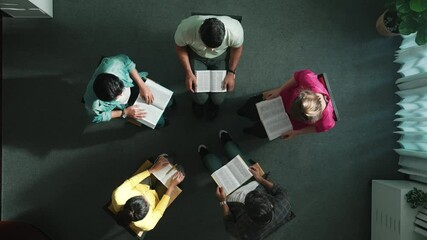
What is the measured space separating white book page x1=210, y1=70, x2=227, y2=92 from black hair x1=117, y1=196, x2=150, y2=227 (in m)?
1.00

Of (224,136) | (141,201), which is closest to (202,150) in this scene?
(224,136)

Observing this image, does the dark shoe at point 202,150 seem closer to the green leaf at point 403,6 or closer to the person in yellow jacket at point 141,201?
the person in yellow jacket at point 141,201

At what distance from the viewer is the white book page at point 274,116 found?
252 centimetres

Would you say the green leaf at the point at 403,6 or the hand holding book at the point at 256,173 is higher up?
the green leaf at the point at 403,6

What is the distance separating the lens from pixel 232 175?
2.62m

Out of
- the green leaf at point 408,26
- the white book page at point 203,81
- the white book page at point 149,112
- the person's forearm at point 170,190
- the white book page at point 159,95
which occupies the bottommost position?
the person's forearm at point 170,190

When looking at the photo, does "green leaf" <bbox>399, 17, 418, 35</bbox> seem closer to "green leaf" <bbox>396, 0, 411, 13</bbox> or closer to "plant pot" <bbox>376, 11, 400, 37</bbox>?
"green leaf" <bbox>396, 0, 411, 13</bbox>

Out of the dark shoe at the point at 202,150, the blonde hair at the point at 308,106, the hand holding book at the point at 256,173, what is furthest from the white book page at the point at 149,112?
the blonde hair at the point at 308,106

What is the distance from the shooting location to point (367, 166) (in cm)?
319

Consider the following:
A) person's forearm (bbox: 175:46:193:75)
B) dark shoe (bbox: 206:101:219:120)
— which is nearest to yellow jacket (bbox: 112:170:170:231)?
dark shoe (bbox: 206:101:219:120)

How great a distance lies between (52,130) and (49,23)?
0.92 m

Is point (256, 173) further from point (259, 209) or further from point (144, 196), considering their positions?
point (144, 196)

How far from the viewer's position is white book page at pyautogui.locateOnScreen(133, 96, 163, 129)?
2.58m

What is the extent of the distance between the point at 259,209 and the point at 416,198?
56.4 inches
